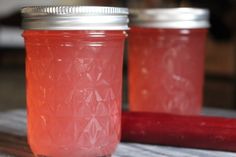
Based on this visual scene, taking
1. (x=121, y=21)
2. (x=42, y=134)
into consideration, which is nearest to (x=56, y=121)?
(x=42, y=134)

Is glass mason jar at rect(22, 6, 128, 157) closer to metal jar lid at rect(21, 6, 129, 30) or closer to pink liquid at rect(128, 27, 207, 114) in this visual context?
metal jar lid at rect(21, 6, 129, 30)

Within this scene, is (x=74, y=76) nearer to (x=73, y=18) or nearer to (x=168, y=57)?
(x=73, y=18)

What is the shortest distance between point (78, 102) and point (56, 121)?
4cm

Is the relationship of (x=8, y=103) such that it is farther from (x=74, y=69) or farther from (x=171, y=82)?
(x=74, y=69)

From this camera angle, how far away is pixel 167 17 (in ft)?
2.84

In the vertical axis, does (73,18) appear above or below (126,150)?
above

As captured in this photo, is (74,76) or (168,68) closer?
(74,76)

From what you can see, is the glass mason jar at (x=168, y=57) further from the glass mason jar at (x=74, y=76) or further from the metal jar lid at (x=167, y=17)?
the glass mason jar at (x=74, y=76)

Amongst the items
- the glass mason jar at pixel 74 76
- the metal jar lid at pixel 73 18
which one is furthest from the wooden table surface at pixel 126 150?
the metal jar lid at pixel 73 18

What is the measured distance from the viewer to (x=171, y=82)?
894 mm

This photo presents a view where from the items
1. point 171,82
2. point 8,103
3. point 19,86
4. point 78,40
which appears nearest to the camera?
point 78,40

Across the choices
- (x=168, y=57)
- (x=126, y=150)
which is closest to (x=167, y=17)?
(x=168, y=57)

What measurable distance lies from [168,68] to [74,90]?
0.92 ft

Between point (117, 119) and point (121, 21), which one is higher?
point (121, 21)
